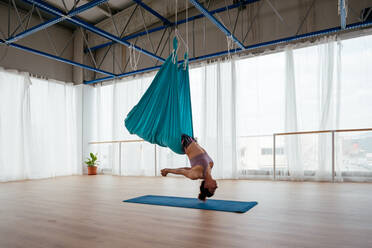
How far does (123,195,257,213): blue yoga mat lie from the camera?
2774 millimetres

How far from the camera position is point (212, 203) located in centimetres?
307

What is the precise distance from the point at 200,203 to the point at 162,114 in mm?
1077

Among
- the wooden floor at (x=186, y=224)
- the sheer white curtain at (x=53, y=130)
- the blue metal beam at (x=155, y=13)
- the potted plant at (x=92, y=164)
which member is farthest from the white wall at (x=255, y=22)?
the wooden floor at (x=186, y=224)

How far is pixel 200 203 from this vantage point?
309 centimetres

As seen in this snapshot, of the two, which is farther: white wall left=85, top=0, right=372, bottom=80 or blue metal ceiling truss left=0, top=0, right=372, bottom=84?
white wall left=85, top=0, right=372, bottom=80

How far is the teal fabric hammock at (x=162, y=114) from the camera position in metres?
3.23

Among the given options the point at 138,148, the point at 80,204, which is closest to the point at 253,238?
the point at 80,204

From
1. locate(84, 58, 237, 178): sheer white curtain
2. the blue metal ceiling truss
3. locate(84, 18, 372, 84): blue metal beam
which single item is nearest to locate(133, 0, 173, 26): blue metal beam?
the blue metal ceiling truss

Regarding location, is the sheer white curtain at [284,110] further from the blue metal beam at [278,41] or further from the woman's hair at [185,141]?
the woman's hair at [185,141]

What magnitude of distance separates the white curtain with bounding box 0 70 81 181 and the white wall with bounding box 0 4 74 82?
278mm

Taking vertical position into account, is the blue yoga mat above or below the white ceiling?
below

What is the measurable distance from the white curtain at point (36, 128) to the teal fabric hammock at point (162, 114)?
14.3 feet

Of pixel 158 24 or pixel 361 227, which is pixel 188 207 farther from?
pixel 158 24

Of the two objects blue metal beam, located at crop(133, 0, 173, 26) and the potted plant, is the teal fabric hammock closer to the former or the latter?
blue metal beam, located at crop(133, 0, 173, 26)
